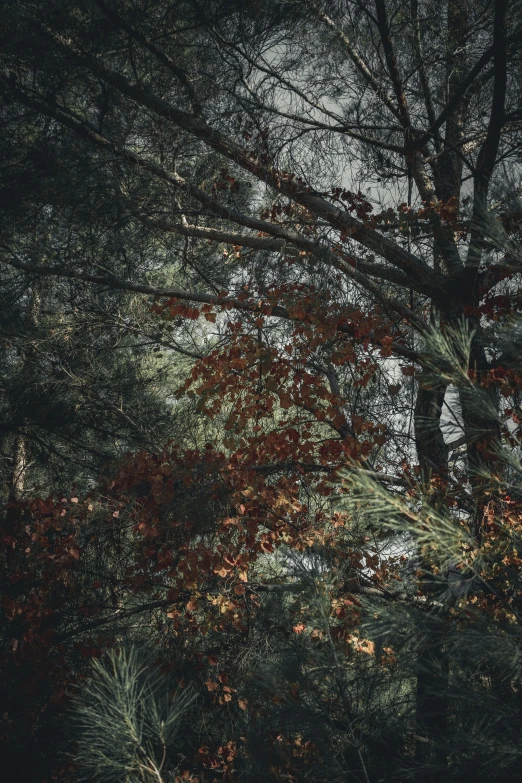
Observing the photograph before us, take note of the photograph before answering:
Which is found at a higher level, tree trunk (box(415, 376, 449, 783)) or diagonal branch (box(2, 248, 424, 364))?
diagonal branch (box(2, 248, 424, 364))

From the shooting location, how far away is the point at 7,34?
440cm

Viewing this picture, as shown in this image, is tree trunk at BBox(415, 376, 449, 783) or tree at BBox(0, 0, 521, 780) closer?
tree trunk at BBox(415, 376, 449, 783)

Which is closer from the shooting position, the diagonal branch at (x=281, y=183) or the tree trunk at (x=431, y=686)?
the tree trunk at (x=431, y=686)

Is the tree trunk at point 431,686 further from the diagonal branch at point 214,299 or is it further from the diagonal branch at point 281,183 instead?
the diagonal branch at point 281,183

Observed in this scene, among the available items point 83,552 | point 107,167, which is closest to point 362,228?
point 107,167

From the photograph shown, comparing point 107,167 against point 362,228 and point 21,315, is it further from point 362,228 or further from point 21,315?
point 21,315

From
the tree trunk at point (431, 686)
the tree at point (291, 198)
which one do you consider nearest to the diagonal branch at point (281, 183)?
the tree at point (291, 198)

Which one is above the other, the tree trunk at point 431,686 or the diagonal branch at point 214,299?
the diagonal branch at point 214,299

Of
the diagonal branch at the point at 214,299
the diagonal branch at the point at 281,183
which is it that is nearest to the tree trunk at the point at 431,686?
the diagonal branch at the point at 214,299

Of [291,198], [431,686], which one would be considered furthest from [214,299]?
[431,686]

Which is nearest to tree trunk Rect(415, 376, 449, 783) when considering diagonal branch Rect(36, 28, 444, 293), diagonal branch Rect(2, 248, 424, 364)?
diagonal branch Rect(2, 248, 424, 364)

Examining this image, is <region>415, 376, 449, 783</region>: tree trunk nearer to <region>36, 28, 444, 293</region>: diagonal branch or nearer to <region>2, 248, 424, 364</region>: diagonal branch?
<region>2, 248, 424, 364</region>: diagonal branch

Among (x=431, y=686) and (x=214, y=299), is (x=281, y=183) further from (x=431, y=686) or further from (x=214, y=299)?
(x=431, y=686)

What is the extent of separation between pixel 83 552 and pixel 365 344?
2.80 metres
